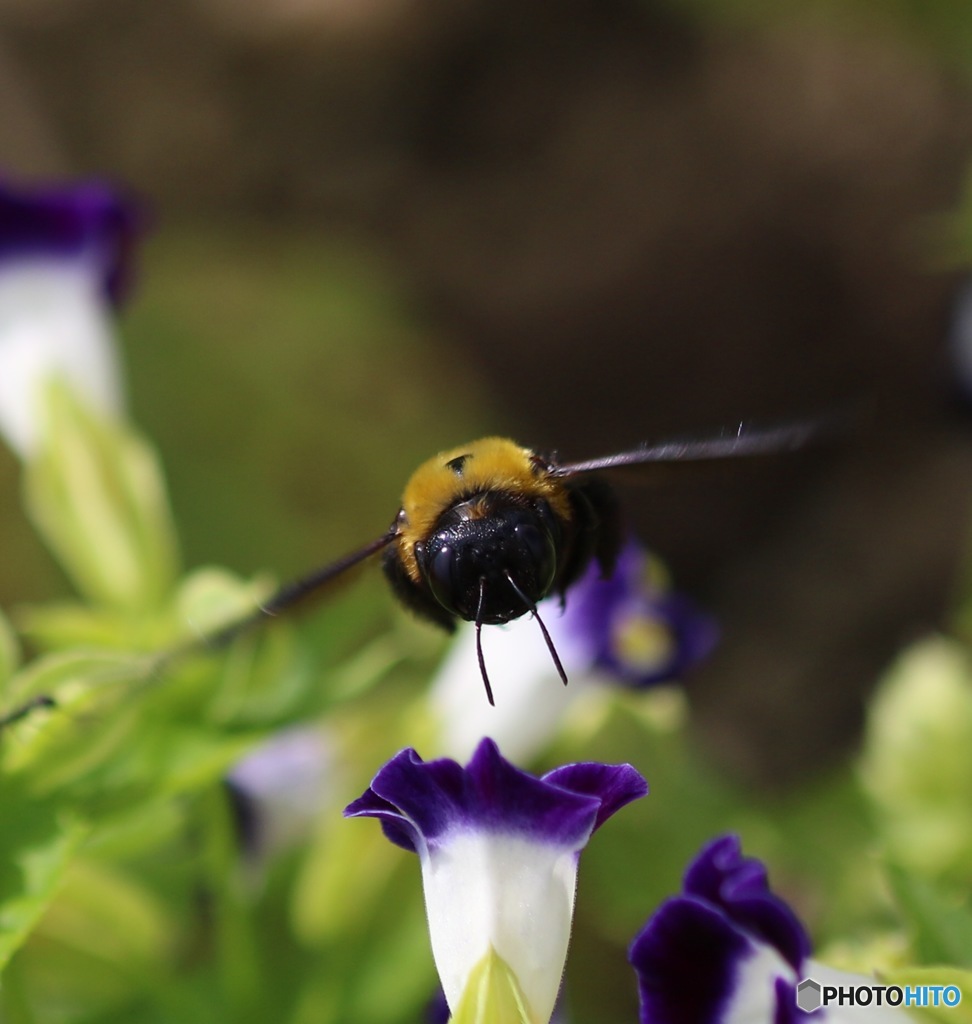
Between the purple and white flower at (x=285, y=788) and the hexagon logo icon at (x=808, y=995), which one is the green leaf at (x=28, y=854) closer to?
the purple and white flower at (x=285, y=788)

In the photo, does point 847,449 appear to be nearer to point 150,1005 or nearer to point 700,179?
point 700,179

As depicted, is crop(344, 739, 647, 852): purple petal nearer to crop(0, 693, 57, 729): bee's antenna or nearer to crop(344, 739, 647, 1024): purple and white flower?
crop(344, 739, 647, 1024): purple and white flower

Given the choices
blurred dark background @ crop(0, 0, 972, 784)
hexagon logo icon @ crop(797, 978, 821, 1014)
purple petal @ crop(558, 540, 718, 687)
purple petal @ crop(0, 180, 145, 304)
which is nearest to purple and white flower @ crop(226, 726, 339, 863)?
purple petal @ crop(558, 540, 718, 687)

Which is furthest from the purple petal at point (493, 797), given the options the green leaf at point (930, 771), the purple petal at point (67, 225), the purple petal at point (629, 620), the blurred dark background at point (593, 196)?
the blurred dark background at point (593, 196)

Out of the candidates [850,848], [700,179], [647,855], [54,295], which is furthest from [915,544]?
[54,295]

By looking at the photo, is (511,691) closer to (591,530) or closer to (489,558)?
(591,530)
